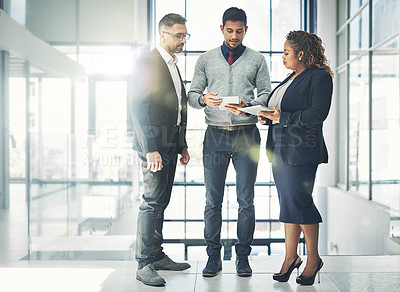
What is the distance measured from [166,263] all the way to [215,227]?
0.45 metres

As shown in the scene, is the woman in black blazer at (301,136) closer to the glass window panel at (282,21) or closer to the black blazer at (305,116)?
the black blazer at (305,116)

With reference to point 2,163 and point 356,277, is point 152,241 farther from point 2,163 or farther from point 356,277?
point 2,163

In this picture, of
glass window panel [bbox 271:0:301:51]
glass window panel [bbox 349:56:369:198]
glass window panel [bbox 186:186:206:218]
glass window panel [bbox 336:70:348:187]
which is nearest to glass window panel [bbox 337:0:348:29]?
glass window panel [bbox 336:70:348:187]

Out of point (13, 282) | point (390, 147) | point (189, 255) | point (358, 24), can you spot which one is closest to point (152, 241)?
point (13, 282)

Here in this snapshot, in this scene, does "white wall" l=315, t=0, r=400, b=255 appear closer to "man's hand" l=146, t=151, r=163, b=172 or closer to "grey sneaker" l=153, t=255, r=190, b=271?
"grey sneaker" l=153, t=255, r=190, b=271

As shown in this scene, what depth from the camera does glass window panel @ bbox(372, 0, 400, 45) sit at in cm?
470

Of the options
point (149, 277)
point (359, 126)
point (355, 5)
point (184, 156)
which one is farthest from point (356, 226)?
point (149, 277)

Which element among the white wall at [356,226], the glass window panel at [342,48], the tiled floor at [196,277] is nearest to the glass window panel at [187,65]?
the glass window panel at [342,48]

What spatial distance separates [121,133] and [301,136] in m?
4.67

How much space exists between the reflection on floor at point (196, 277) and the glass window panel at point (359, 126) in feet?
11.3

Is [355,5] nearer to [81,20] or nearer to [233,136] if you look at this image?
[81,20]

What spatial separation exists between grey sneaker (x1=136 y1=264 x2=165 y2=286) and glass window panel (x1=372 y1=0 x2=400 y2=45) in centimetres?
413

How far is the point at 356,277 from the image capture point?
8.13 feet

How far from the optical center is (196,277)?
8.00 ft
